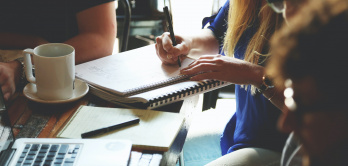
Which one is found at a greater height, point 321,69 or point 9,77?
point 321,69

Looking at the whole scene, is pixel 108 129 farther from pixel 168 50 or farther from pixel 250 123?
pixel 250 123

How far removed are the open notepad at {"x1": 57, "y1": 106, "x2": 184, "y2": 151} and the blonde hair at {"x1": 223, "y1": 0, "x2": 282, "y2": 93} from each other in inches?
17.0

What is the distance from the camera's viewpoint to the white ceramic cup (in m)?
0.83

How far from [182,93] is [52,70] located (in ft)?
1.10

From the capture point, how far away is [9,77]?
0.92m

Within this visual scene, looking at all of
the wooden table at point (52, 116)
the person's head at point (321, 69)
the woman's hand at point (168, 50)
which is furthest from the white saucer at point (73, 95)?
the person's head at point (321, 69)

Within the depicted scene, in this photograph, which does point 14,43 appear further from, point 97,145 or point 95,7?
point 97,145

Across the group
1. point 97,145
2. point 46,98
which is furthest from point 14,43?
point 97,145

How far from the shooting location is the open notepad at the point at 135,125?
2.38 feet

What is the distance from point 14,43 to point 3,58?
0.63 ft

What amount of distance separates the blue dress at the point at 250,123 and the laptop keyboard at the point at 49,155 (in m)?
0.60

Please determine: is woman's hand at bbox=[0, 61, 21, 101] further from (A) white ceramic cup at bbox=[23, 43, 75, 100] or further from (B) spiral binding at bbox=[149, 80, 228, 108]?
(B) spiral binding at bbox=[149, 80, 228, 108]

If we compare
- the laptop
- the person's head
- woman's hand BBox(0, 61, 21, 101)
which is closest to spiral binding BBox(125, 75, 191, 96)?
the laptop

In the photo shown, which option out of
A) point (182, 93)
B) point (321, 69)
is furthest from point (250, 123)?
point (321, 69)
